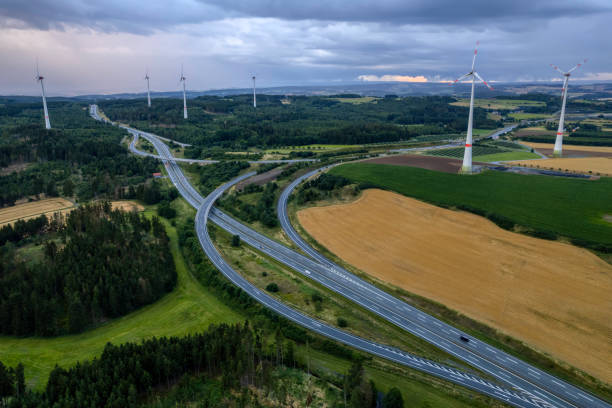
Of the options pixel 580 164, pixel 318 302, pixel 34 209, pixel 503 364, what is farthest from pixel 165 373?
pixel 580 164

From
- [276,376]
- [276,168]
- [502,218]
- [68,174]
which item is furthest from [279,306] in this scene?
[68,174]

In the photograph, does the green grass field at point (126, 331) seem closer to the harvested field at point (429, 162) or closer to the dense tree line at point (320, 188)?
the dense tree line at point (320, 188)

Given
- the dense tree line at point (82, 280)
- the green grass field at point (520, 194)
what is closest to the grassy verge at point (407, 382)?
the dense tree line at point (82, 280)

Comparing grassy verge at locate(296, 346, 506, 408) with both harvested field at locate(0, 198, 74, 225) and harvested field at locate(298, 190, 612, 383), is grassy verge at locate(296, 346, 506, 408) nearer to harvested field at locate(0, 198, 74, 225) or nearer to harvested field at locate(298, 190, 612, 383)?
harvested field at locate(298, 190, 612, 383)

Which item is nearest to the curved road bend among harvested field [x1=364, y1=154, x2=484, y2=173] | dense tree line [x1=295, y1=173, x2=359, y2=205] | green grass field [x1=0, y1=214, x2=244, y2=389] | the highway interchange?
the highway interchange

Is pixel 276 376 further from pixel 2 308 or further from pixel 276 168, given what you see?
pixel 276 168
